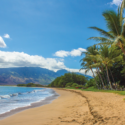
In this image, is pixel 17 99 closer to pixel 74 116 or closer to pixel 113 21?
pixel 74 116

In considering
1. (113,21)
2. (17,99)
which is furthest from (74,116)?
(113,21)

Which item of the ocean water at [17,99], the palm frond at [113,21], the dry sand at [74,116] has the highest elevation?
the palm frond at [113,21]

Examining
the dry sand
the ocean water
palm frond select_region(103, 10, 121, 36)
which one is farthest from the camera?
palm frond select_region(103, 10, 121, 36)

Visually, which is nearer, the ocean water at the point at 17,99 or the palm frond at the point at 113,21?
the ocean water at the point at 17,99

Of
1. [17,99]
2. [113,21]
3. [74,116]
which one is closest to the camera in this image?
[74,116]

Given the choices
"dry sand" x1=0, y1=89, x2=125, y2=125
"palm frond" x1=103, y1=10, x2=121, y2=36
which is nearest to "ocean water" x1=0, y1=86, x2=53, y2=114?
"dry sand" x1=0, y1=89, x2=125, y2=125

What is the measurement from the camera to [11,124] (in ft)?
11.3

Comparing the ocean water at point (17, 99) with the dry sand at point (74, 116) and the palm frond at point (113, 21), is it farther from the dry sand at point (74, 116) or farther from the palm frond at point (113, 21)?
the palm frond at point (113, 21)

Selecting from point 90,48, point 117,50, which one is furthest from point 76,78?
point 117,50

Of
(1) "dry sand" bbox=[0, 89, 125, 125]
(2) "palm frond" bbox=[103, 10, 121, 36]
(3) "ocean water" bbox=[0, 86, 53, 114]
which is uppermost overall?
(2) "palm frond" bbox=[103, 10, 121, 36]

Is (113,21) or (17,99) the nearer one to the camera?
(113,21)

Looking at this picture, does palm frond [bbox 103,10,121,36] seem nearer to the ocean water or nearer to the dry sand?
the dry sand

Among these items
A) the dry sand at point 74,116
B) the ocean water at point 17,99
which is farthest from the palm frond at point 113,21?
the ocean water at point 17,99

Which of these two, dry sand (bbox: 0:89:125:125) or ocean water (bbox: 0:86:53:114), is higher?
dry sand (bbox: 0:89:125:125)
